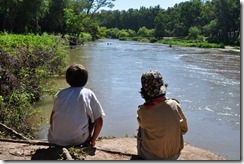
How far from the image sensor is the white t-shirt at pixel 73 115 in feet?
11.3

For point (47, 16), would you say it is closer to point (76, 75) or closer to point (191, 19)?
point (76, 75)

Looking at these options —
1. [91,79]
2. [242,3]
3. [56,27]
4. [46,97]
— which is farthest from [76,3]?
[242,3]

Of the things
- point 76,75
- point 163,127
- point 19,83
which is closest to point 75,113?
point 76,75

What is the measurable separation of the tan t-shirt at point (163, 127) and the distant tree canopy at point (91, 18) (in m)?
21.2

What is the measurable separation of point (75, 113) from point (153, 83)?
0.90m

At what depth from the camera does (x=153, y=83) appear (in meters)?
2.97

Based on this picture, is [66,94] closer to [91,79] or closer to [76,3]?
[91,79]

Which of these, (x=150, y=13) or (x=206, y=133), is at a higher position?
(x=150, y=13)

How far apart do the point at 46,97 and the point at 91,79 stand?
494 cm

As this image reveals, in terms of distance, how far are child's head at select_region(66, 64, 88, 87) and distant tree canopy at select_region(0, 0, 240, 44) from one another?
20.6 meters

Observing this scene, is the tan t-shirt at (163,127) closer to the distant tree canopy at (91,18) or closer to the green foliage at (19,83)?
the green foliage at (19,83)

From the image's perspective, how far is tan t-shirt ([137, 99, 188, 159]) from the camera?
10.2ft

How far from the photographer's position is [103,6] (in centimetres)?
5622

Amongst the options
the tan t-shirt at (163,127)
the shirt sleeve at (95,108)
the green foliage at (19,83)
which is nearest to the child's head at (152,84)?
the tan t-shirt at (163,127)
